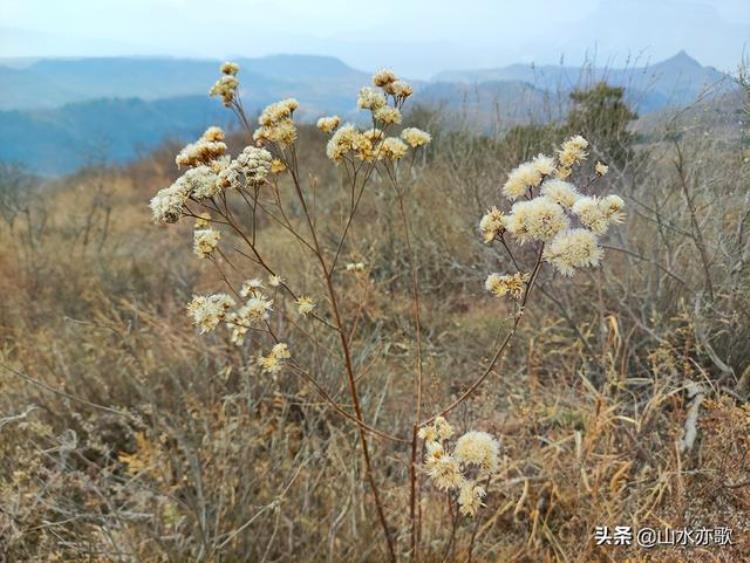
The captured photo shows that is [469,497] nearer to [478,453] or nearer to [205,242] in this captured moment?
[478,453]

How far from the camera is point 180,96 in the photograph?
53656mm

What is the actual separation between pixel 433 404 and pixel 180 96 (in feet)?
191

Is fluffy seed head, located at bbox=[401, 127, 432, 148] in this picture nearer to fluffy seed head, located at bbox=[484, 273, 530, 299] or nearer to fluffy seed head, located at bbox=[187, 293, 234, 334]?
fluffy seed head, located at bbox=[484, 273, 530, 299]

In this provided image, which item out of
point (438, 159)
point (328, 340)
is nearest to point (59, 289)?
point (328, 340)

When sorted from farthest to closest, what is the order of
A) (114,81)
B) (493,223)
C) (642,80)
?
(114,81) → (642,80) → (493,223)

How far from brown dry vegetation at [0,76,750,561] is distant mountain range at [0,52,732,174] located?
41 cm

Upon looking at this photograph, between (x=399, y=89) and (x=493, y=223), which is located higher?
(x=399, y=89)

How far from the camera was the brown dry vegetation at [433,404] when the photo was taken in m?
1.94

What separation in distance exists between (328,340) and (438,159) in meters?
2.83

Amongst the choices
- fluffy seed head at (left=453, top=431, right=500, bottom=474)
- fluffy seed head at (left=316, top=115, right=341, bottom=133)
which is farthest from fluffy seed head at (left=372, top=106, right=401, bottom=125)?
fluffy seed head at (left=453, top=431, right=500, bottom=474)

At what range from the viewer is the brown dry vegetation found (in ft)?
6.37

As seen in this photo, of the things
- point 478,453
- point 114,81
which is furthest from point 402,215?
point 114,81

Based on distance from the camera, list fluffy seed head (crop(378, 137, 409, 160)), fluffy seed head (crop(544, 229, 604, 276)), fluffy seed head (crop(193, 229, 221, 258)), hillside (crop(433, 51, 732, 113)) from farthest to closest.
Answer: hillside (crop(433, 51, 732, 113))
fluffy seed head (crop(378, 137, 409, 160))
fluffy seed head (crop(193, 229, 221, 258))
fluffy seed head (crop(544, 229, 604, 276))

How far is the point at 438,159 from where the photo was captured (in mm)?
5402
